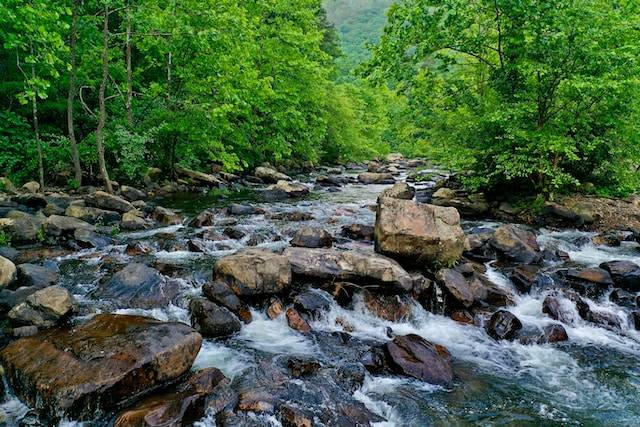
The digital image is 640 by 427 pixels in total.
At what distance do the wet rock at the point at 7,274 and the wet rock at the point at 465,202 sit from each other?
39.3 feet

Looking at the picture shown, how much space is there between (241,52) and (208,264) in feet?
36.3

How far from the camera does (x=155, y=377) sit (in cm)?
391

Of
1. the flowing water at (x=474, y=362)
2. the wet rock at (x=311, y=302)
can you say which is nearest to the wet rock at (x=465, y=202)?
the flowing water at (x=474, y=362)

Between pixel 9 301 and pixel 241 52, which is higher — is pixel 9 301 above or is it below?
below

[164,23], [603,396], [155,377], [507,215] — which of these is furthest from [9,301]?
[507,215]

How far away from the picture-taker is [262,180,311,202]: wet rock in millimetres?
15708

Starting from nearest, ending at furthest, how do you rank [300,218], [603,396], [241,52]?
[603,396], [300,218], [241,52]

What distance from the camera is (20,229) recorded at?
8.31m

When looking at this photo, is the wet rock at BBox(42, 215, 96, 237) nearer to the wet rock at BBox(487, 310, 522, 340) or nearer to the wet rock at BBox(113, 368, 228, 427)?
the wet rock at BBox(113, 368, 228, 427)

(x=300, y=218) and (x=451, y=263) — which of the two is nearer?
(x=451, y=263)

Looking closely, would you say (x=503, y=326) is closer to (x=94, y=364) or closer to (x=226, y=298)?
(x=226, y=298)

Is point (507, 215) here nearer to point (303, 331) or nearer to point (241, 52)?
point (303, 331)

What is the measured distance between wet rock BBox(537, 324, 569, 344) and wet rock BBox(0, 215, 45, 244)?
10.1 meters

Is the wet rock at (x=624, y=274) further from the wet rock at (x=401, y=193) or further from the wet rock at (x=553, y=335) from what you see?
the wet rock at (x=401, y=193)
